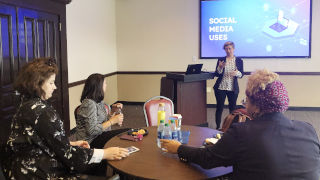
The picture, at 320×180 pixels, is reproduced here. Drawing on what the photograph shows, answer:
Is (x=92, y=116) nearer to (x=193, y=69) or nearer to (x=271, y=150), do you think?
(x=271, y=150)

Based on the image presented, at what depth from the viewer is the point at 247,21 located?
6656 mm

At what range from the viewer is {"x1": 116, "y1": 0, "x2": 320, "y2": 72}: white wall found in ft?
23.1

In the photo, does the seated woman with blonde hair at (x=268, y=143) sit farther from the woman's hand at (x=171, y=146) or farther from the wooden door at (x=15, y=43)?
the wooden door at (x=15, y=43)

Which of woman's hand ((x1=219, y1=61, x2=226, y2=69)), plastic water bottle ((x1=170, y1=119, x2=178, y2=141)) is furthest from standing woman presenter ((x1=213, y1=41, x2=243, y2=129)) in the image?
plastic water bottle ((x1=170, y1=119, x2=178, y2=141))

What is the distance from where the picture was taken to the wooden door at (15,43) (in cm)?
323

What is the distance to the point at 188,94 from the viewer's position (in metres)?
5.05

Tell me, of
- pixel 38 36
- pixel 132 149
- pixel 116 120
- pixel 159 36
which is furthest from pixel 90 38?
pixel 132 149

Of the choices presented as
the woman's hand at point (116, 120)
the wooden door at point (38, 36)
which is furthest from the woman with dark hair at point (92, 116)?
the wooden door at point (38, 36)

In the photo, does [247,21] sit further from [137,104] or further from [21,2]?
[21,2]

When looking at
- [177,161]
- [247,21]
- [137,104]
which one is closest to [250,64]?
[247,21]

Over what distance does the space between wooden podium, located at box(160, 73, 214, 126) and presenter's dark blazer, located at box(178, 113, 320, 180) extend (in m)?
3.17

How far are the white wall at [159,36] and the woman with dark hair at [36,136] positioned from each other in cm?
543

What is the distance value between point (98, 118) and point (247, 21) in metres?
4.72

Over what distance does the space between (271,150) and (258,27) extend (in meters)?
5.57
